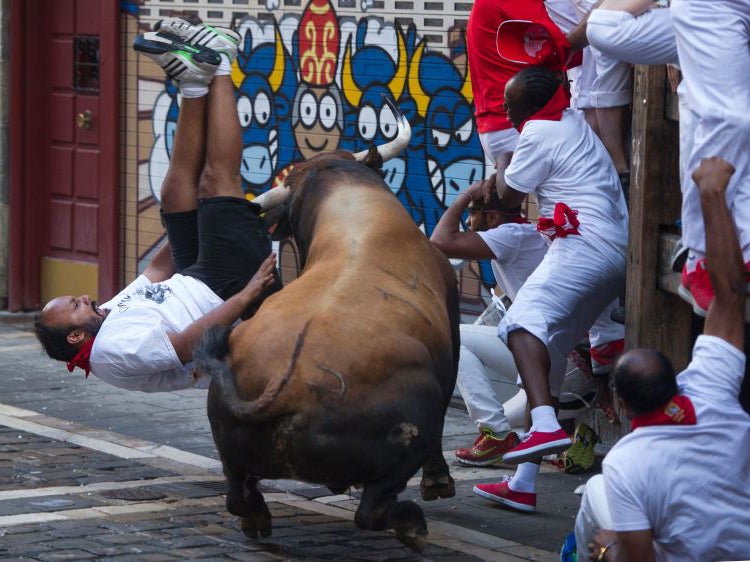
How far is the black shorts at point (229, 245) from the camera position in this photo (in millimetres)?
7637

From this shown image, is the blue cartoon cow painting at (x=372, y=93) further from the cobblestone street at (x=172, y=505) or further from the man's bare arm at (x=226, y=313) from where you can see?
the man's bare arm at (x=226, y=313)

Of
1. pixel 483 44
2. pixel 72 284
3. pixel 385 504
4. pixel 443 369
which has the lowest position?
pixel 72 284

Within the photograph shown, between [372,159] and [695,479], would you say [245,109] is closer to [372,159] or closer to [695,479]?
[372,159]

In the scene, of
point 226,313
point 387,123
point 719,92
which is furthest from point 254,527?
point 387,123

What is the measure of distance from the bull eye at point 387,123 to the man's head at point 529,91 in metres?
3.39

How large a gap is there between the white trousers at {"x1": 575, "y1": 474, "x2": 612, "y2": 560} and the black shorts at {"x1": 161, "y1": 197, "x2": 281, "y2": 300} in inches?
103

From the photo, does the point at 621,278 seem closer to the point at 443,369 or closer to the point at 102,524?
the point at 443,369

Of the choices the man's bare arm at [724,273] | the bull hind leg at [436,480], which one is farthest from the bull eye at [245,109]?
the man's bare arm at [724,273]

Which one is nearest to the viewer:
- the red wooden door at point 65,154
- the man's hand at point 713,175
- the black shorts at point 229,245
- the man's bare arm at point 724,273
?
the man's bare arm at point 724,273

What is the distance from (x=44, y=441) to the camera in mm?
8695

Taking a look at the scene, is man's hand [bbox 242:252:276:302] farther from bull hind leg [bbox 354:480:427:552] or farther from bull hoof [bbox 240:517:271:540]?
bull hind leg [bbox 354:480:427:552]

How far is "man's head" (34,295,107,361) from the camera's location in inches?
286

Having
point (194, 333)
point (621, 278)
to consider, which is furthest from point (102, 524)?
point (621, 278)

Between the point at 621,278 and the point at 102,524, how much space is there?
2.66 meters
